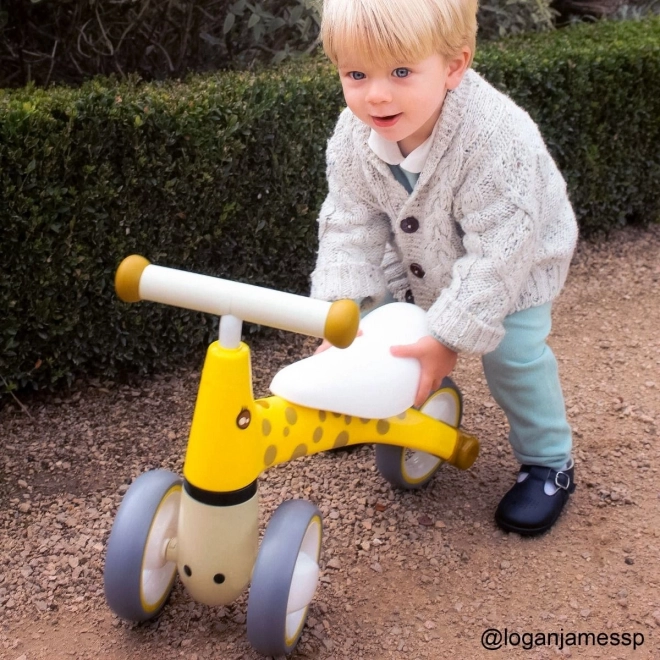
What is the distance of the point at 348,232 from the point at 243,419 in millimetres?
777

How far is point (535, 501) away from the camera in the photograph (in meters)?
2.52

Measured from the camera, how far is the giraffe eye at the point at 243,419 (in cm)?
182

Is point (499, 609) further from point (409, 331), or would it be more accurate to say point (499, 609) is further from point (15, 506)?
point (15, 506)

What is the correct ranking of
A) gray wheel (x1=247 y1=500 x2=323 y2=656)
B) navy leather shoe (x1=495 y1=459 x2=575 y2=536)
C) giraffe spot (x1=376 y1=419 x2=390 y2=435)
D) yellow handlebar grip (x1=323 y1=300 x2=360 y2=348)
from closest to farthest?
yellow handlebar grip (x1=323 y1=300 x2=360 y2=348) → gray wheel (x1=247 y1=500 x2=323 y2=656) → giraffe spot (x1=376 y1=419 x2=390 y2=435) → navy leather shoe (x1=495 y1=459 x2=575 y2=536)

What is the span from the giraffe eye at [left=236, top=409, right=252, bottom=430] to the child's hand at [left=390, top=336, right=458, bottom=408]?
0.42m

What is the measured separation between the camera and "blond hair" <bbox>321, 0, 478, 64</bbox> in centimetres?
182

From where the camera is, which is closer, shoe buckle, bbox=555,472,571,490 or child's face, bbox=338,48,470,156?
child's face, bbox=338,48,470,156

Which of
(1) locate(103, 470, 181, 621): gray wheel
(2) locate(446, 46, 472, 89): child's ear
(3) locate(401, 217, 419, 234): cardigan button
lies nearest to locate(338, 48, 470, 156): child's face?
(2) locate(446, 46, 472, 89): child's ear

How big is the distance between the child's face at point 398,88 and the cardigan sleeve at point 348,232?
325mm

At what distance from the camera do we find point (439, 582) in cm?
236

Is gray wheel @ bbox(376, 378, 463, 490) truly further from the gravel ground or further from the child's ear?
the child's ear

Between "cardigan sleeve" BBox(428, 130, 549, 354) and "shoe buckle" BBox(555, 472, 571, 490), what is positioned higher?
"cardigan sleeve" BBox(428, 130, 549, 354)

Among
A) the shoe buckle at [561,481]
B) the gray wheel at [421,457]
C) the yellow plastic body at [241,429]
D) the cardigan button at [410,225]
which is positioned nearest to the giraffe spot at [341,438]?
the yellow plastic body at [241,429]

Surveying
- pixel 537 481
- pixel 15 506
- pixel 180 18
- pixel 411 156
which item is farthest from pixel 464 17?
pixel 180 18
